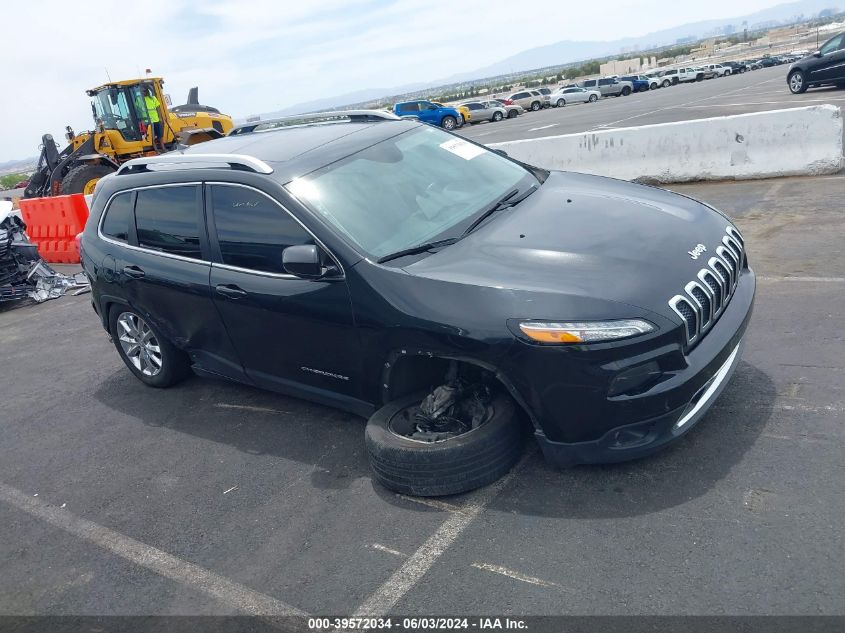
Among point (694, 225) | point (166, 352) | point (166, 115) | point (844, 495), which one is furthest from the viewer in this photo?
point (166, 115)

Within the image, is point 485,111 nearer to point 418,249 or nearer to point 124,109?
point 124,109

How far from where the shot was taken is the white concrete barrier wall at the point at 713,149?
31.1 ft

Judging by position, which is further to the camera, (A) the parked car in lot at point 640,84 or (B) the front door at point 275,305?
(A) the parked car in lot at point 640,84

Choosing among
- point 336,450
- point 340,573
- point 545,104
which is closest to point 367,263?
point 336,450

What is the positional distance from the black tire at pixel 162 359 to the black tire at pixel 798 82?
75.9 feet

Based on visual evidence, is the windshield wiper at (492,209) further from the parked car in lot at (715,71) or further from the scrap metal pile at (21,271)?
the parked car in lot at (715,71)

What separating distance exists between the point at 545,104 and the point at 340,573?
51.9 m

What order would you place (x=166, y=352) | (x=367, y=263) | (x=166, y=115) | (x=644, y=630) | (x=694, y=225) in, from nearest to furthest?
(x=644, y=630) → (x=367, y=263) → (x=694, y=225) → (x=166, y=352) → (x=166, y=115)

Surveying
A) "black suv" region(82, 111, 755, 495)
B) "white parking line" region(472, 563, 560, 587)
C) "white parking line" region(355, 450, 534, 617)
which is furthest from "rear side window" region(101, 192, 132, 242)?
"white parking line" region(472, 563, 560, 587)

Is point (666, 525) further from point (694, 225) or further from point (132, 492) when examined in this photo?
point (132, 492)

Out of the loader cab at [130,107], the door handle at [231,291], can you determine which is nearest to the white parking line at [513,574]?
the door handle at [231,291]

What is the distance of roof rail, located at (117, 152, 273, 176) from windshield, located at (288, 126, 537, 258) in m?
0.35

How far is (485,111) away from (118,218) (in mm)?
40448

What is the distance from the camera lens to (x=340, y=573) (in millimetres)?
3357
